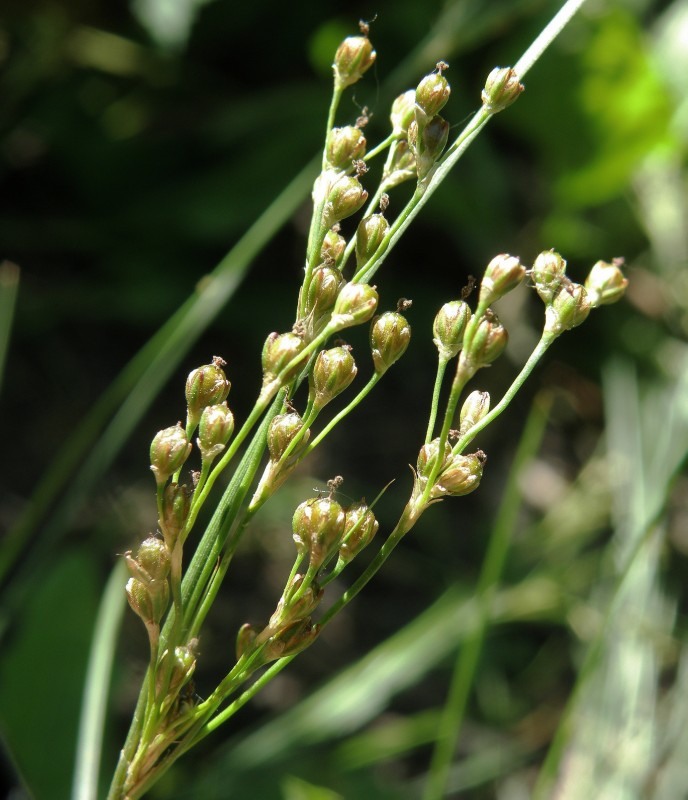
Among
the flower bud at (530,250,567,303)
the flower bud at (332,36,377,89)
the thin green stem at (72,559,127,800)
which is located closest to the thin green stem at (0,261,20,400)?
the thin green stem at (72,559,127,800)

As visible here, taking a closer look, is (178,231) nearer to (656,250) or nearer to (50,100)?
(50,100)

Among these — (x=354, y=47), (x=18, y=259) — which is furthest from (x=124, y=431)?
(x=18, y=259)

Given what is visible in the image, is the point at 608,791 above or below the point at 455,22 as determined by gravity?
below

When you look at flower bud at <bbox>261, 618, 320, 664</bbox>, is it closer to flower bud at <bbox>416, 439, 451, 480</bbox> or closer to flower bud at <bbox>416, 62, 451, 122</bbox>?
flower bud at <bbox>416, 439, 451, 480</bbox>

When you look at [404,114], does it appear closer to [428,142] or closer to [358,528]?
[428,142]

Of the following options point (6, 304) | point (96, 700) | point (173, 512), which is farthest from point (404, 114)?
point (6, 304)

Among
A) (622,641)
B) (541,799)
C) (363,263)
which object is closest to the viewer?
(363,263)
